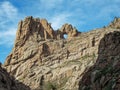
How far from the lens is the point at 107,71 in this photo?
238 feet

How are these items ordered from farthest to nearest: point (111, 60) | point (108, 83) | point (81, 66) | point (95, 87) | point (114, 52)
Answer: point (81, 66) → point (114, 52) → point (111, 60) → point (95, 87) → point (108, 83)

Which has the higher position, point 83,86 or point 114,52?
point 114,52

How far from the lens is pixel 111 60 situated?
78938mm

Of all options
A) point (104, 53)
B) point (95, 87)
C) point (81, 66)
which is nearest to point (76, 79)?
point (81, 66)

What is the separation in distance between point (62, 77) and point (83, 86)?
120733 mm

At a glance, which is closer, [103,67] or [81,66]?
[103,67]

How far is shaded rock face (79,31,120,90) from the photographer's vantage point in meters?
67.7

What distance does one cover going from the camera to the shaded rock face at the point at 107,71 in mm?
67688

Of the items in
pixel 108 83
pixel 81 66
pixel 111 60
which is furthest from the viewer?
pixel 81 66

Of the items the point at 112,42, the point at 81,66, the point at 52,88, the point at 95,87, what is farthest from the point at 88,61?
the point at 95,87

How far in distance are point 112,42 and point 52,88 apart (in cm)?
9654

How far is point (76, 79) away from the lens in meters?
186

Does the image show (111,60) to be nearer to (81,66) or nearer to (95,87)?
(95,87)

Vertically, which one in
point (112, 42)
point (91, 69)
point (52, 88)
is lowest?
point (52, 88)
